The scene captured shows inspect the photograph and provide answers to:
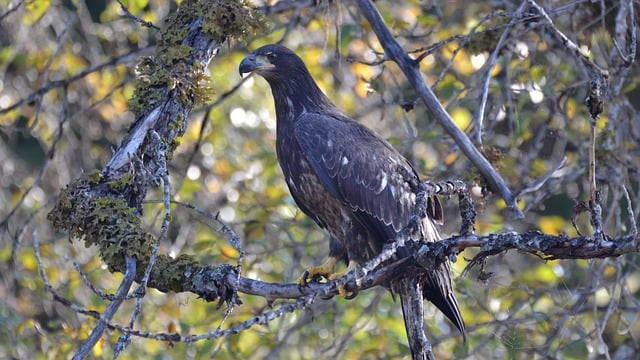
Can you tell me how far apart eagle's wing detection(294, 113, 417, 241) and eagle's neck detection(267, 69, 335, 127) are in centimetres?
12

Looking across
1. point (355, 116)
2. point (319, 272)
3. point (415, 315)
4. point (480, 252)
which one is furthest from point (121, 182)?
point (355, 116)

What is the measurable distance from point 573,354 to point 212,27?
120 inches

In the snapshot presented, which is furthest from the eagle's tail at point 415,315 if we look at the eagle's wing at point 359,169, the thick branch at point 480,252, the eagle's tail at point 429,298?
the eagle's wing at point 359,169

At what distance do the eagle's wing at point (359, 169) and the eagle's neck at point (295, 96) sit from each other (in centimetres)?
12

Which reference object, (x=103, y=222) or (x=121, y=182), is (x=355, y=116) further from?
(x=103, y=222)

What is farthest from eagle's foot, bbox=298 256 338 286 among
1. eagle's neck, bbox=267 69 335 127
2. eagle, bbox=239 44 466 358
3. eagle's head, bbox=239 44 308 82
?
eagle's head, bbox=239 44 308 82

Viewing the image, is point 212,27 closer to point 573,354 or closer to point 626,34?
point 626,34

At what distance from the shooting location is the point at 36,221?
8266mm

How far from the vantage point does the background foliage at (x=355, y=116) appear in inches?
230

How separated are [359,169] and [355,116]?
104 inches

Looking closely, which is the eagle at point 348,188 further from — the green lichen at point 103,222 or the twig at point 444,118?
the green lichen at point 103,222

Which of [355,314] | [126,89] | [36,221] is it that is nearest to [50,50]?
[126,89]

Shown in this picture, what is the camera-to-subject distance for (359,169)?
548 centimetres

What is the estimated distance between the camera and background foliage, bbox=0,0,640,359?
230 inches
